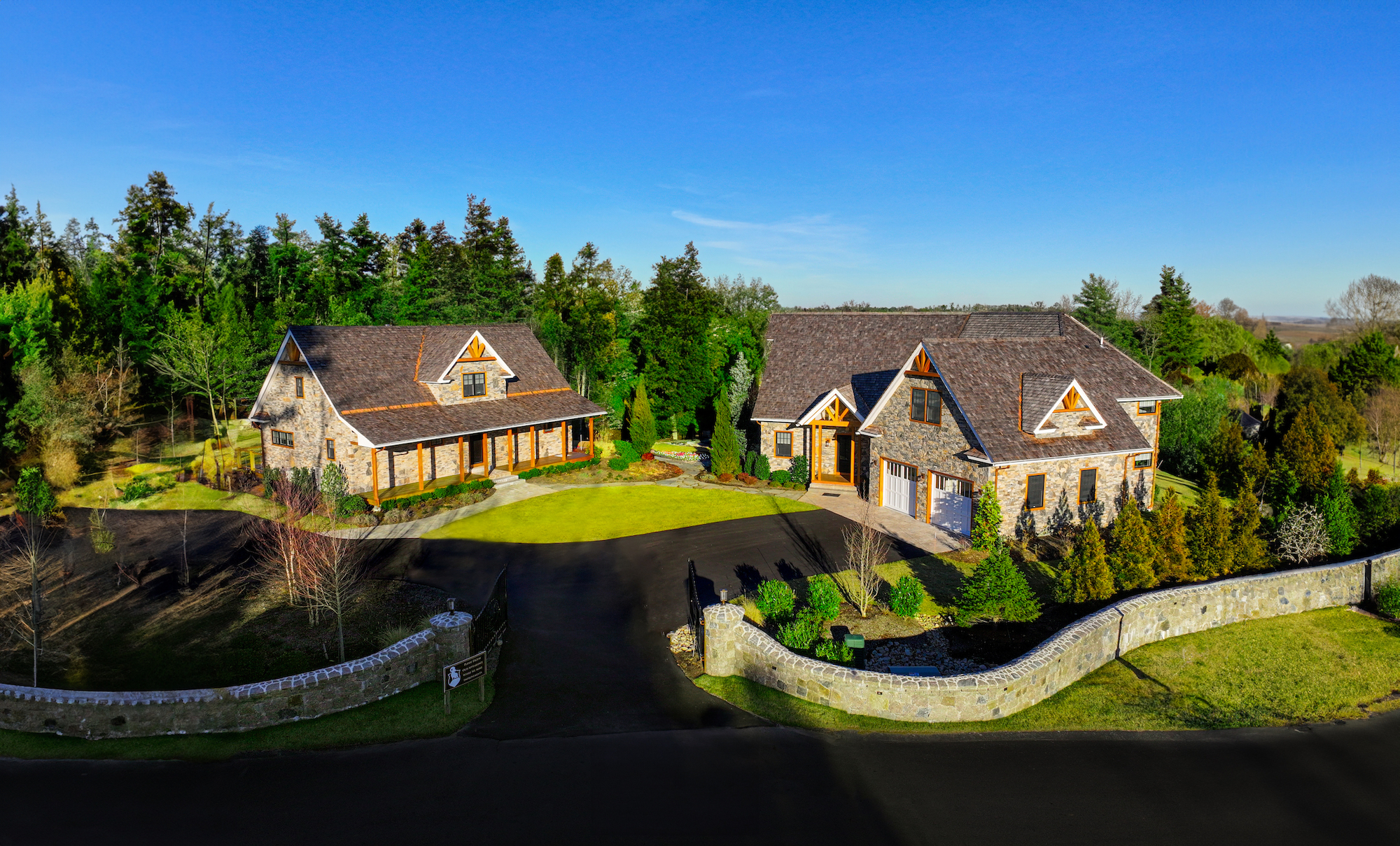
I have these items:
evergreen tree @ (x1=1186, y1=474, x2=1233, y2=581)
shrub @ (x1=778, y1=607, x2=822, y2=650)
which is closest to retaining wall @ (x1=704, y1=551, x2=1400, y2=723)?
shrub @ (x1=778, y1=607, x2=822, y2=650)

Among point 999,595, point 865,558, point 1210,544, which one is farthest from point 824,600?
point 1210,544

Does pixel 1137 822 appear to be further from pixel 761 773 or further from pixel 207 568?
pixel 207 568

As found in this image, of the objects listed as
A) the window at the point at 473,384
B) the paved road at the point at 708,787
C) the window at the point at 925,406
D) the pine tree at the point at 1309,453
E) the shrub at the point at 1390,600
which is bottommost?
the paved road at the point at 708,787

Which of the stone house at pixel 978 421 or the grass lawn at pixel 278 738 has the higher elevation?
the stone house at pixel 978 421

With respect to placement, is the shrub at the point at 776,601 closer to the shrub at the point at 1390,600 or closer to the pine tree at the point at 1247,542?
the pine tree at the point at 1247,542

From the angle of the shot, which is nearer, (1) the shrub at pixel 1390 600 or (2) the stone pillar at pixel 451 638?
(2) the stone pillar at pixel 451 638

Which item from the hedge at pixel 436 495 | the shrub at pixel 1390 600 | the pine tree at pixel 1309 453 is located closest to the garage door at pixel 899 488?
the shrub at pixel 1390 600

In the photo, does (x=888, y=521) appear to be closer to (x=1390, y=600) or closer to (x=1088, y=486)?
(x=1088, y=486)
